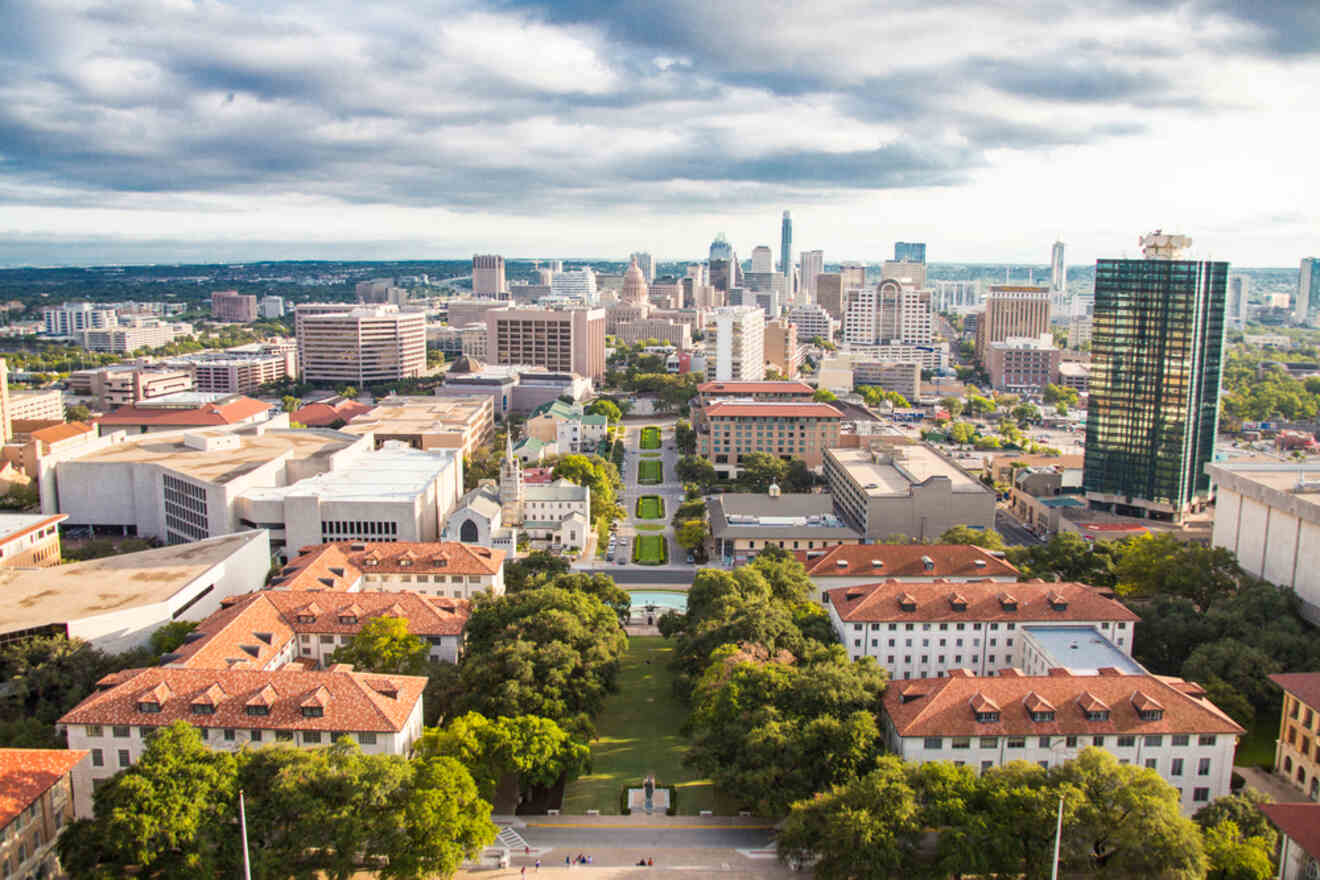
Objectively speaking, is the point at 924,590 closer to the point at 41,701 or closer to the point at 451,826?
the point at 451,826

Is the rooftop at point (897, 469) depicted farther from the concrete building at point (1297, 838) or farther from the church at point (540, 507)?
the concrete building at point (1297, 838)

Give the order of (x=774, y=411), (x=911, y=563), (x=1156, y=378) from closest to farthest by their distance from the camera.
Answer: (x=911, y=563), (x=1156, y=378), (x=774, y=411)

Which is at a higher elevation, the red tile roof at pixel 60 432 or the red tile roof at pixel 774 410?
the red tile roof at pixel 774 410

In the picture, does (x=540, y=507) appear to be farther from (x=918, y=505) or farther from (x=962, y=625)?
(x=962, y=625)

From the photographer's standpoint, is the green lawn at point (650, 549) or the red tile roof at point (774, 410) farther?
the red tile roof at point (774, 410)

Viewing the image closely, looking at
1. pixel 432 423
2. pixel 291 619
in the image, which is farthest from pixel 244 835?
pixel 432 423

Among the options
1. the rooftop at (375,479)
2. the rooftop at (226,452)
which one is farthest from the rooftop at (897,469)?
the rooftop at (226,452)

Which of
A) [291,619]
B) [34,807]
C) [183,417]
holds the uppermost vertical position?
[183,417]
